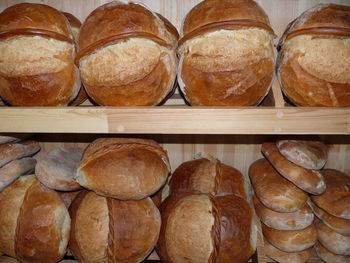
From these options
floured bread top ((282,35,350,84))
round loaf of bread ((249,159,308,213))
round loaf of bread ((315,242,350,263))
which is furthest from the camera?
round loaf of bread ((315,242,350,263))

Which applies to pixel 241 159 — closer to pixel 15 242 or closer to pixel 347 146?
pixel 347 146

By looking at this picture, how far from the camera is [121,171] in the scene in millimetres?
952

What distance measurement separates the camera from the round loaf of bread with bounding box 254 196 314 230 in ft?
3.55

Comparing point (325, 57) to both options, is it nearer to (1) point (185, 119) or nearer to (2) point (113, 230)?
(1) point (185, 119)

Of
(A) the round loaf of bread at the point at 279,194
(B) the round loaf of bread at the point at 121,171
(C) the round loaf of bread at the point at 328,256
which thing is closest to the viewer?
(B) the round loaf of bread at the point at 121,171

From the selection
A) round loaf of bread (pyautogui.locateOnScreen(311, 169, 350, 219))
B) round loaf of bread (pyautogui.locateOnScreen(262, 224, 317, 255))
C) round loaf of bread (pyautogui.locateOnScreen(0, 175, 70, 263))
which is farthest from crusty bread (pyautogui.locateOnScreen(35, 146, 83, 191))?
round loaf of bread (pyautogui.locateOnScreen(311, 169, 350, 219))

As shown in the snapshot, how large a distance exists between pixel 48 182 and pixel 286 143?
0.96m

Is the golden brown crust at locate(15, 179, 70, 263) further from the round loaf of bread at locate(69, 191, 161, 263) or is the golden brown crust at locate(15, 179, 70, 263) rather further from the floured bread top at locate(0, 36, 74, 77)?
the floured bread top at locate(0, 36, 74, 77)

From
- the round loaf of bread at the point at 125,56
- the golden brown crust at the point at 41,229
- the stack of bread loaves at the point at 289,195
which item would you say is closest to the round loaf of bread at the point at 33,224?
the golden brown crust at the point at 41,229

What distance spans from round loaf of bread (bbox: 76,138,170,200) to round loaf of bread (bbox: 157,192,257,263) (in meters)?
0.16

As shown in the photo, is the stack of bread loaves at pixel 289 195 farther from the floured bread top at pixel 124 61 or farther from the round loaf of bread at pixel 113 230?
the floured bread top at pixel 124 61

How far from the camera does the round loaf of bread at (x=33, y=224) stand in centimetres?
99

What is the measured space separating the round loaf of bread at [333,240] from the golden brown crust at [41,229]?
1.07 m

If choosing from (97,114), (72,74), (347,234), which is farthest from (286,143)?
(72,74)
